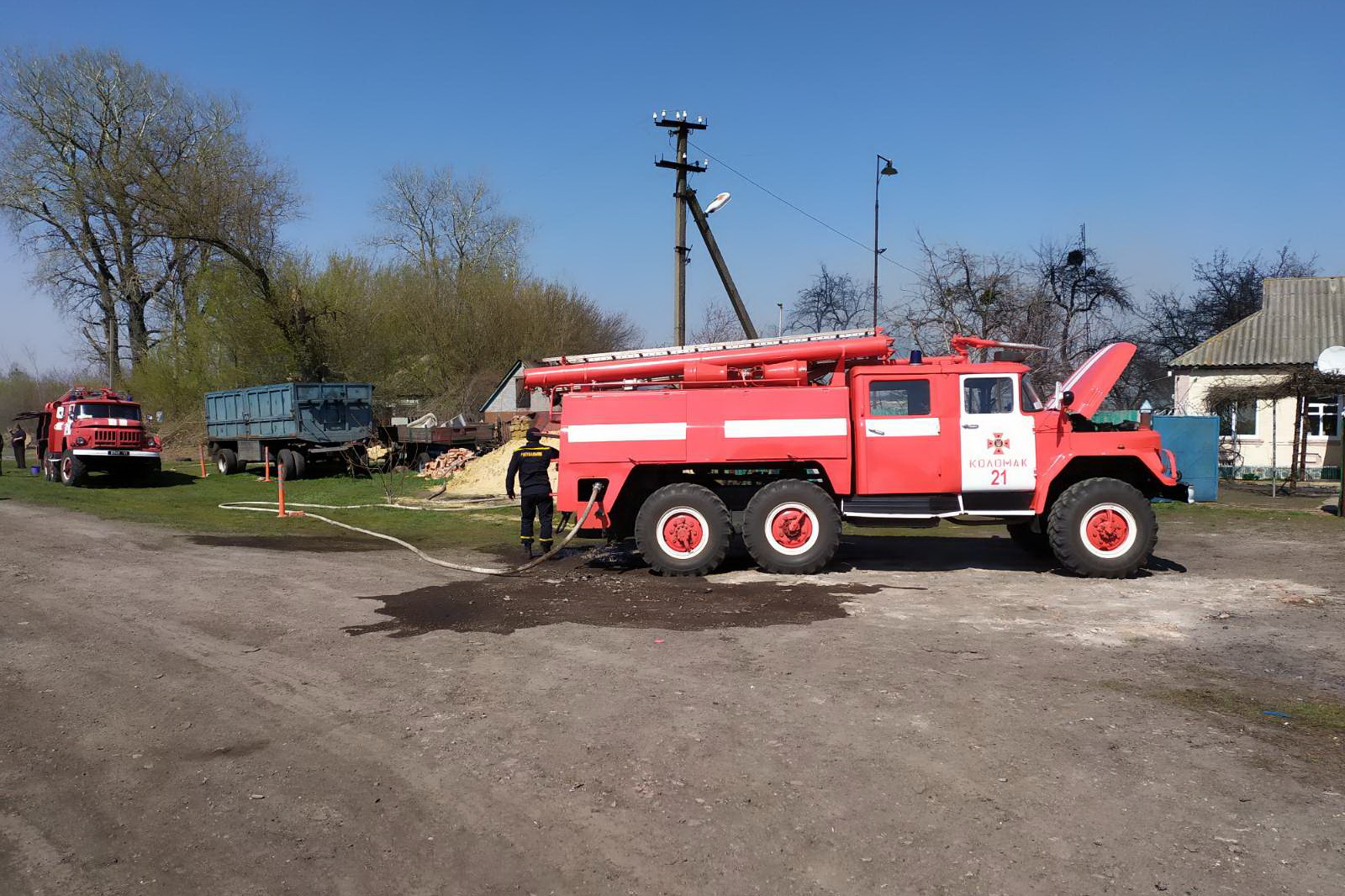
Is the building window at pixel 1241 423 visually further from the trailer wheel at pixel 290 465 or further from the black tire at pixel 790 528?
the trailer wheel at pixel 290 465

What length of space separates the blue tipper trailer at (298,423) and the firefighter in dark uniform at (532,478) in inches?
614

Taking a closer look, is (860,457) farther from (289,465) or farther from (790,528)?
(289,465)

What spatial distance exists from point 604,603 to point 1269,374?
22.8 metres

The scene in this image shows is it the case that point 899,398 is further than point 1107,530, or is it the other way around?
point 899,398

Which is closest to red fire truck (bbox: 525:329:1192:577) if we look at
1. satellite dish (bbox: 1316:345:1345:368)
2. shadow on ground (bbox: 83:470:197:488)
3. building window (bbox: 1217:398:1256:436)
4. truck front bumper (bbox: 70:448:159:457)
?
satellite dish (bbox: 1316:345:1345:368)

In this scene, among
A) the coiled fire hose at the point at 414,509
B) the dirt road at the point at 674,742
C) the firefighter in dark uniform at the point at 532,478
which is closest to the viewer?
the dirt road at the point at 674,742

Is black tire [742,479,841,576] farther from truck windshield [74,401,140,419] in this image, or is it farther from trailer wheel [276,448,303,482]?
truck windshield [74,401,140,419]

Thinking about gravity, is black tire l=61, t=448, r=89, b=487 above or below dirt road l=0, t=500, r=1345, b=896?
above

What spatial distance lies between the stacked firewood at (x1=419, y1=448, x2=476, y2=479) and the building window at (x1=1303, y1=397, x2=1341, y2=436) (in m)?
23.5

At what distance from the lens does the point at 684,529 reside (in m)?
10.4

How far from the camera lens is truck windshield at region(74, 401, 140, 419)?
24.2 meters

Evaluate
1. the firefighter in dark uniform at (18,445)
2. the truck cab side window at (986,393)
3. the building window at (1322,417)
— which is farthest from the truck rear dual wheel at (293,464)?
the building window at (1322,417)

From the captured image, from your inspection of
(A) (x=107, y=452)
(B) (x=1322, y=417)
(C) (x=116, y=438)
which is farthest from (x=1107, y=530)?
(C) (x=116, y=438)

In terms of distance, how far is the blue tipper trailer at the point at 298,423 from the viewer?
25438 mm
